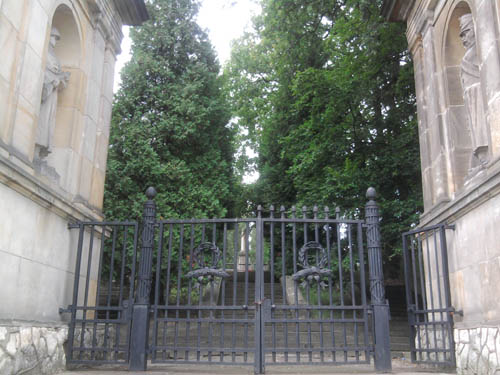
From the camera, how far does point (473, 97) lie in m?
6.79

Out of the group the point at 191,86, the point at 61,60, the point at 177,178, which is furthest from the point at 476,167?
the point at 191,86

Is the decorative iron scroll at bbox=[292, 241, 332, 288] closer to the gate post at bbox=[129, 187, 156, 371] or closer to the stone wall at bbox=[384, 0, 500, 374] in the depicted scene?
the stone wall at bbox=[384, 0, 500, 374]

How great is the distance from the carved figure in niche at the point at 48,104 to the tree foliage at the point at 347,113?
6.46 meters

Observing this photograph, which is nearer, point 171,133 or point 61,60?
point 61,60

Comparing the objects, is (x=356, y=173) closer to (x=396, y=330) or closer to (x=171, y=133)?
(x=396, y=330)

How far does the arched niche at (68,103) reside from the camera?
7629 mm

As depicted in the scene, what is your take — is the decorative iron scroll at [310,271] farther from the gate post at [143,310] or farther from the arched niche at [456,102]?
the arched niche at [456,102]

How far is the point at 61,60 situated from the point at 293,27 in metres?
6.64

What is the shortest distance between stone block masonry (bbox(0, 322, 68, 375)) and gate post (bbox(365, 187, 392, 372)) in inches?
168

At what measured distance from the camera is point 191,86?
17172mm

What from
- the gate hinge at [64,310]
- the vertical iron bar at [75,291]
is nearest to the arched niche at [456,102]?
the vertical iron bar at [75,291]

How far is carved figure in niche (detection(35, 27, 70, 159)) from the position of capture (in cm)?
690

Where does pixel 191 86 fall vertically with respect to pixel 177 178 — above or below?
above

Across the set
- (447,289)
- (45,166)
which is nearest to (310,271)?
(447,289)
